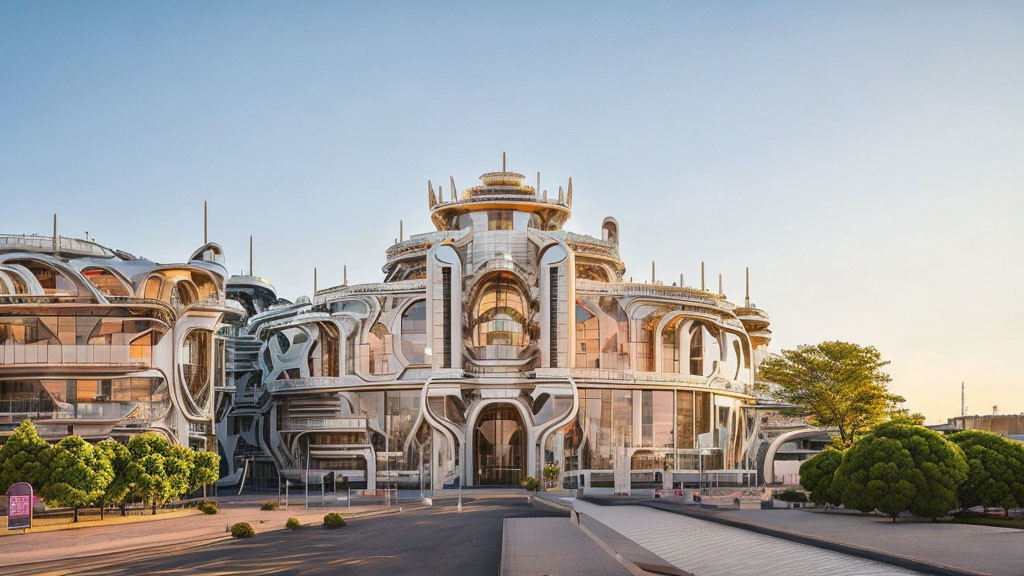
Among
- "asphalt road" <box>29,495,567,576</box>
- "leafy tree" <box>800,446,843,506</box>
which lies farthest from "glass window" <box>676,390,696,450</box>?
"asphalt road" <box>29,495,567,576</box>

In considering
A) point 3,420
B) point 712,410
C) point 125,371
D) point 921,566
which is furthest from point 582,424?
point 921,566

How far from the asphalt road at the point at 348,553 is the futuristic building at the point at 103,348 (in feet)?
97.6

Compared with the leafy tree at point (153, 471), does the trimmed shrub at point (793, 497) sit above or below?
below

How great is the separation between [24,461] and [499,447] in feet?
160

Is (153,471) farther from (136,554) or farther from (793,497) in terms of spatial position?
(793,497)

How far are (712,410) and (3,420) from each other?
2335 inches

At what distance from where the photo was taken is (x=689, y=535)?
41688 millimetres

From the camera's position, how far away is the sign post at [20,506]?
47.8m

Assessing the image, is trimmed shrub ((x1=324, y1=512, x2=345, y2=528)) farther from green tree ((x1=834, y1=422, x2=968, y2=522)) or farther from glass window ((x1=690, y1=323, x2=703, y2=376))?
glass window ((x1=690, y1=323, x2=703, y2=376))

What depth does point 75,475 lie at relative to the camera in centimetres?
5291

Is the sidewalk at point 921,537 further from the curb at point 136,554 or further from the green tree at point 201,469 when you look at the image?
the green tree at point 201,469

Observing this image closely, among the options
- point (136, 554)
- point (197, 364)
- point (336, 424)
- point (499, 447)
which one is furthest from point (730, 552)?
point (336, 424)

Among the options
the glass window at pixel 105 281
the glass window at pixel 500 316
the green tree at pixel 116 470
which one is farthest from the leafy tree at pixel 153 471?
the glass window at pixel 500 316

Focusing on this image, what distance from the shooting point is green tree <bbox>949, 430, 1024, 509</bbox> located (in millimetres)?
45094
